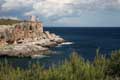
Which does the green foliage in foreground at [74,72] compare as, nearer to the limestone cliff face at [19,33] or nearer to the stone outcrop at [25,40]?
the stone outcrop at [25,40]

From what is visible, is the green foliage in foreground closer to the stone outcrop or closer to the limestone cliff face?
the stone outcrop

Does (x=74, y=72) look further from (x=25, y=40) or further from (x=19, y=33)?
(x=19, y=33)

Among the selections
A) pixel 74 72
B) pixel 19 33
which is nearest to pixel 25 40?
pixel 19 33

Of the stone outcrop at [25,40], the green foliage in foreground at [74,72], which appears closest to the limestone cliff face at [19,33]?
the stone outcrop at [25,40]

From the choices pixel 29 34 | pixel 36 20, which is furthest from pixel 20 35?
pixel 36 20

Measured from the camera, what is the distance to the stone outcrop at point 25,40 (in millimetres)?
121475

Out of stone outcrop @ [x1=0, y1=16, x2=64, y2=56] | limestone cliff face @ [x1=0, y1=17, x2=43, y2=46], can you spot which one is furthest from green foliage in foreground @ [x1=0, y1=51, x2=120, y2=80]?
limestone cliff face @ [x1=0, y1=17, x2=43, y2=46]

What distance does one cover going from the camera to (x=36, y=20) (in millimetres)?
172250

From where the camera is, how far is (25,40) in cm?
14600

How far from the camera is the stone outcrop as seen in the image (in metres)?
121

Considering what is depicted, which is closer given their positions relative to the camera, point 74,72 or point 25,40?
point 74,72

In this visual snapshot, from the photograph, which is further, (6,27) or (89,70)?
(6,27)

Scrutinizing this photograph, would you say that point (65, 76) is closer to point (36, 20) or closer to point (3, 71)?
point (3, 71)

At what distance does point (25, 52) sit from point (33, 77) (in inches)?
3869
